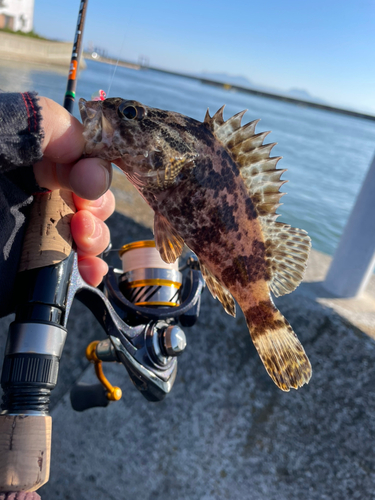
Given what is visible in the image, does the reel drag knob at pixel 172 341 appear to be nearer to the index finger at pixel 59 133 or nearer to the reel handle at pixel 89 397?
the reel handle at pixel 89 397

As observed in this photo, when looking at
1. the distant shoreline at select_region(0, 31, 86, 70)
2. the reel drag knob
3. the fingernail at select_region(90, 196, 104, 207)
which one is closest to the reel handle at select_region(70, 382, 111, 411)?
the reel drag knob

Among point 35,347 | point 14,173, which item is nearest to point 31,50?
point 14,173

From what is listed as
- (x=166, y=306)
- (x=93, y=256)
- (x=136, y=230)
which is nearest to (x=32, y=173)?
(x=93, y=256)

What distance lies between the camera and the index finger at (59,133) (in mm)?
1135

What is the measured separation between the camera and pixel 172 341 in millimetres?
1781

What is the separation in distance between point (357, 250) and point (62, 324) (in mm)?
2799

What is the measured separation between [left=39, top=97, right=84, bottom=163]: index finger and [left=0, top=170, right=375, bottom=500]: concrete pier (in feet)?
7.02

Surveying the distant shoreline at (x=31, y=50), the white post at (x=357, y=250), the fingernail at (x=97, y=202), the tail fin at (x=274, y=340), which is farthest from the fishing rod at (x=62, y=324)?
the distant shoreline at (x=31, y=50)

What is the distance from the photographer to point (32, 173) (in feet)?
4.75

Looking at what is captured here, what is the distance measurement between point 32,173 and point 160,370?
1.13m

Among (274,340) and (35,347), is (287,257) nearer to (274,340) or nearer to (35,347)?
(274,340)

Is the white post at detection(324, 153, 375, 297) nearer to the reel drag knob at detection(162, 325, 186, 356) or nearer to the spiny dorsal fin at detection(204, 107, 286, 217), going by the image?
the spiny dorsal fin at detection(204, 107, 286, 217)

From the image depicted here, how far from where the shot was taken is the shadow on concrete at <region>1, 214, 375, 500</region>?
8.10 ft

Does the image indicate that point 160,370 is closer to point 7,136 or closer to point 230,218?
point 230,218
